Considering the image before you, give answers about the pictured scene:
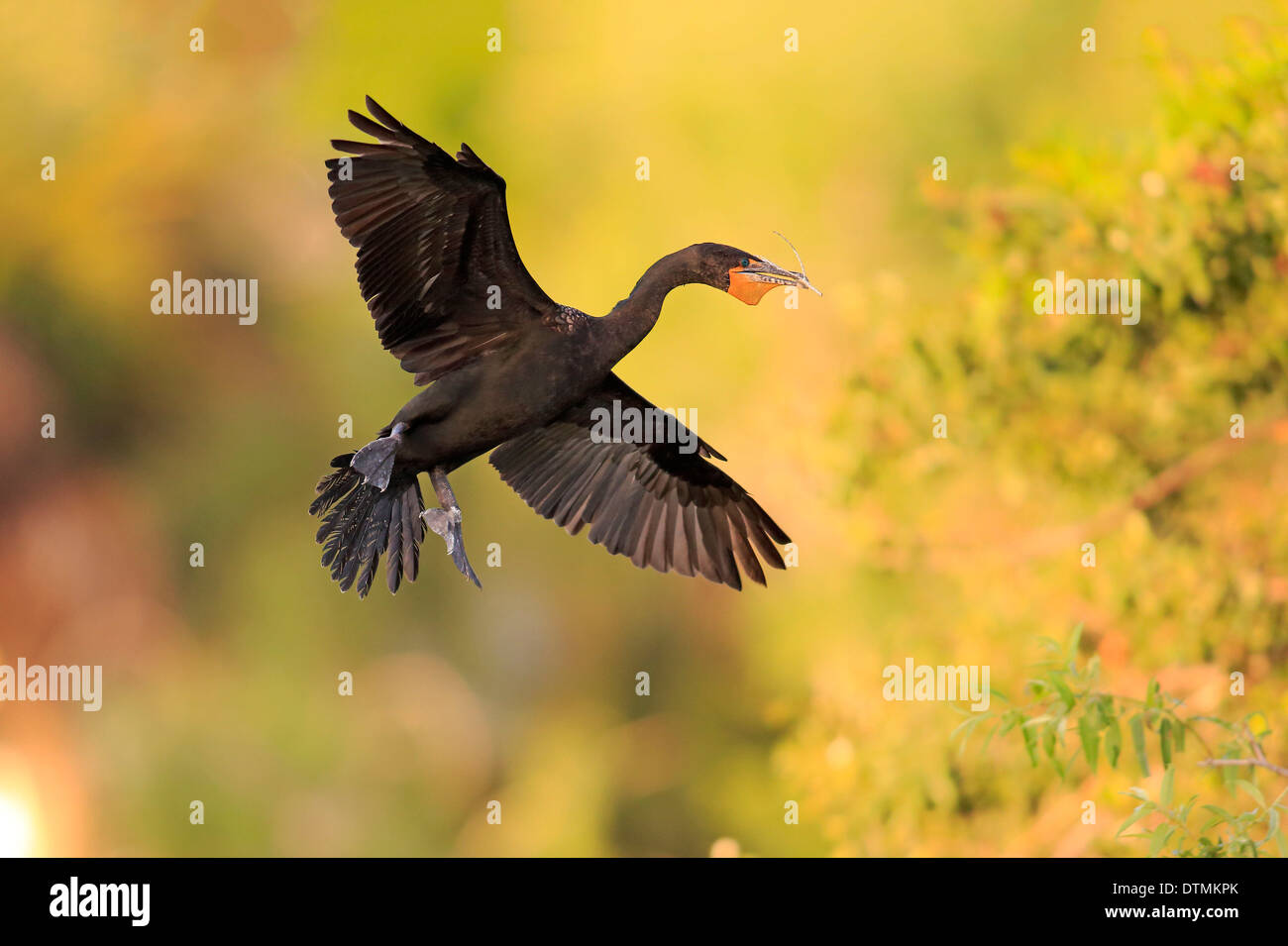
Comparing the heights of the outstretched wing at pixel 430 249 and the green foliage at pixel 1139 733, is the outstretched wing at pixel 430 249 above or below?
above

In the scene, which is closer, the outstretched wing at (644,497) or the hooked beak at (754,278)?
the hooked beak at (754,278)

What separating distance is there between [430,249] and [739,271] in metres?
1.01

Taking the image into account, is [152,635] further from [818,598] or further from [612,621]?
[818,598]

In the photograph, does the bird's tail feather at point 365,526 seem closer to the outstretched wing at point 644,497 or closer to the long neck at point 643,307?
the long neck at point 643,307

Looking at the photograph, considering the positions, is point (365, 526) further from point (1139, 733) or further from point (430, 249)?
point (1139, 733)

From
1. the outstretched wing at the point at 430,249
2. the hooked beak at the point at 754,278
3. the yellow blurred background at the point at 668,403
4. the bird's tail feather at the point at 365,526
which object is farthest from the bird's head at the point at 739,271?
the yellow blurred background at the point at 668,403

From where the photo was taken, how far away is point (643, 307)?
15.9 feet

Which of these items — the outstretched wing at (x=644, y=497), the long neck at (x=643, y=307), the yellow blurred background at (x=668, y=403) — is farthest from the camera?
the yellow blurred background at (x=668, y=403)

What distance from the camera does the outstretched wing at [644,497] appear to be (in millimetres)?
6152

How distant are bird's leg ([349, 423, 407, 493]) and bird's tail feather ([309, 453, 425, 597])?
127mm

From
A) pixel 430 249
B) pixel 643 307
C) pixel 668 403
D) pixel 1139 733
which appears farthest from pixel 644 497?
pixel 668 403

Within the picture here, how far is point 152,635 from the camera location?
16500mm

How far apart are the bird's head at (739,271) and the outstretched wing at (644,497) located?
128cm
